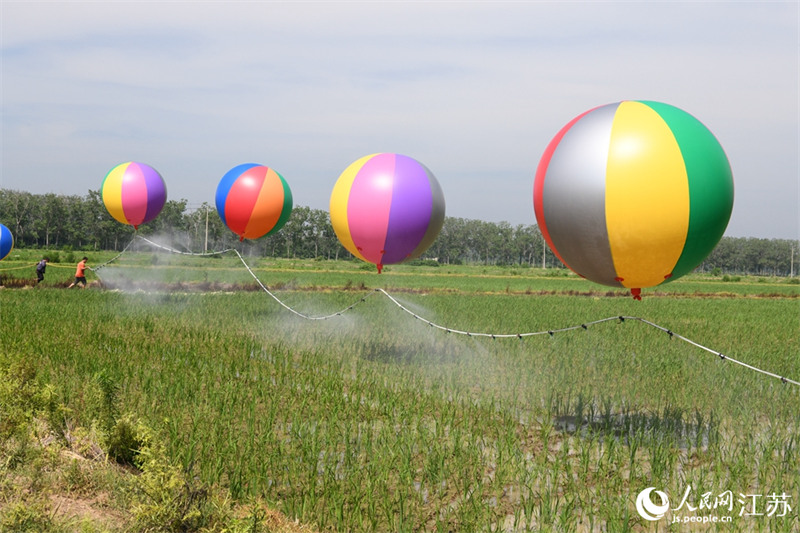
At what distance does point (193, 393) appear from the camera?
7.59 m

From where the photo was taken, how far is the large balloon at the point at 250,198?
474 inches

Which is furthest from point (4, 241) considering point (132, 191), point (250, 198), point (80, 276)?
point (250, 198)

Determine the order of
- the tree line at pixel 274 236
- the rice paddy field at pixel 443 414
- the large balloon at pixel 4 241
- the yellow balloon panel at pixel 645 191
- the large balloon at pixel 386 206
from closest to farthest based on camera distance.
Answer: the rice paddy field at pixel 443 414 < the yellow balloon panel at pixel 645 191 < the large balloon at pixel 386 206 < the large balloon at pixel 4 241 < the tree line at pixel 274 236

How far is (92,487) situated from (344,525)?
2031 millimetres

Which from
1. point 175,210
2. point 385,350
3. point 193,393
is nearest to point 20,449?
point 193,393

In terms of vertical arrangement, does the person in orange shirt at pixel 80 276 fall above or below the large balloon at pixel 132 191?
below

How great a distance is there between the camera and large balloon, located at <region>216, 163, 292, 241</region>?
12.0 meters

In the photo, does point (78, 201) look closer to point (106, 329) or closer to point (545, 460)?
point (106, 329)

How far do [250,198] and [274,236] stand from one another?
280 feet

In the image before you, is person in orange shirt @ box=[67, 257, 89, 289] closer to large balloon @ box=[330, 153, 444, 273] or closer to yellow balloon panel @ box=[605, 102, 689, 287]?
large balloon @ box=[330, 153, 444, 273]

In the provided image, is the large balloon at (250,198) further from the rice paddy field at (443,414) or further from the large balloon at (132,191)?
the large balloon at (132,191)

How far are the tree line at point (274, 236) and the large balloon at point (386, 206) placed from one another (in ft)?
120

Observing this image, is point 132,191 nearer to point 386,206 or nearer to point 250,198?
point 250,198

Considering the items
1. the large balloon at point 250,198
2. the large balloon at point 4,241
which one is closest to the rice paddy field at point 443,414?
the large balloon at point 250,198
